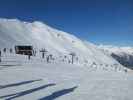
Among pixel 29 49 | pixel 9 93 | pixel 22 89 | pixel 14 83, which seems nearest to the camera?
pixel 9 93

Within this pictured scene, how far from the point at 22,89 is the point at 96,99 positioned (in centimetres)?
426

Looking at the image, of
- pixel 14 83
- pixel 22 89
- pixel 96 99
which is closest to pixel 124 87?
pixel 96 99

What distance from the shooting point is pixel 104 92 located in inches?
465

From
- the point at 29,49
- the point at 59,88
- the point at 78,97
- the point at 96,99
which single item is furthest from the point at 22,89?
the point at 29,49

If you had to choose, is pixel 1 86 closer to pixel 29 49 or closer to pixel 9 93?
pixel 9 93

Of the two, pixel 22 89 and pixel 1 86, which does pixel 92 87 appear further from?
pixel 1 86

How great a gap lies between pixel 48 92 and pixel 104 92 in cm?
278

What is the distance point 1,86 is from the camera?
13.2m

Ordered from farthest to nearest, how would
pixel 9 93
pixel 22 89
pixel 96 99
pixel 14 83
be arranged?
pixel 14 83 < pixel 22 89 < pixel 9 93 < pixel 96 99

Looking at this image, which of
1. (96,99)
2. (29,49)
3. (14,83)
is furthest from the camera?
(29,49)

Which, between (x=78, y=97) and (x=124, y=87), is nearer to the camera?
(x=78, y=97)

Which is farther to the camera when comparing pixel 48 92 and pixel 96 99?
pixel 48 92

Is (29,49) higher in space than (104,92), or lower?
higher

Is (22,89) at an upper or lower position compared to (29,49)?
lower
